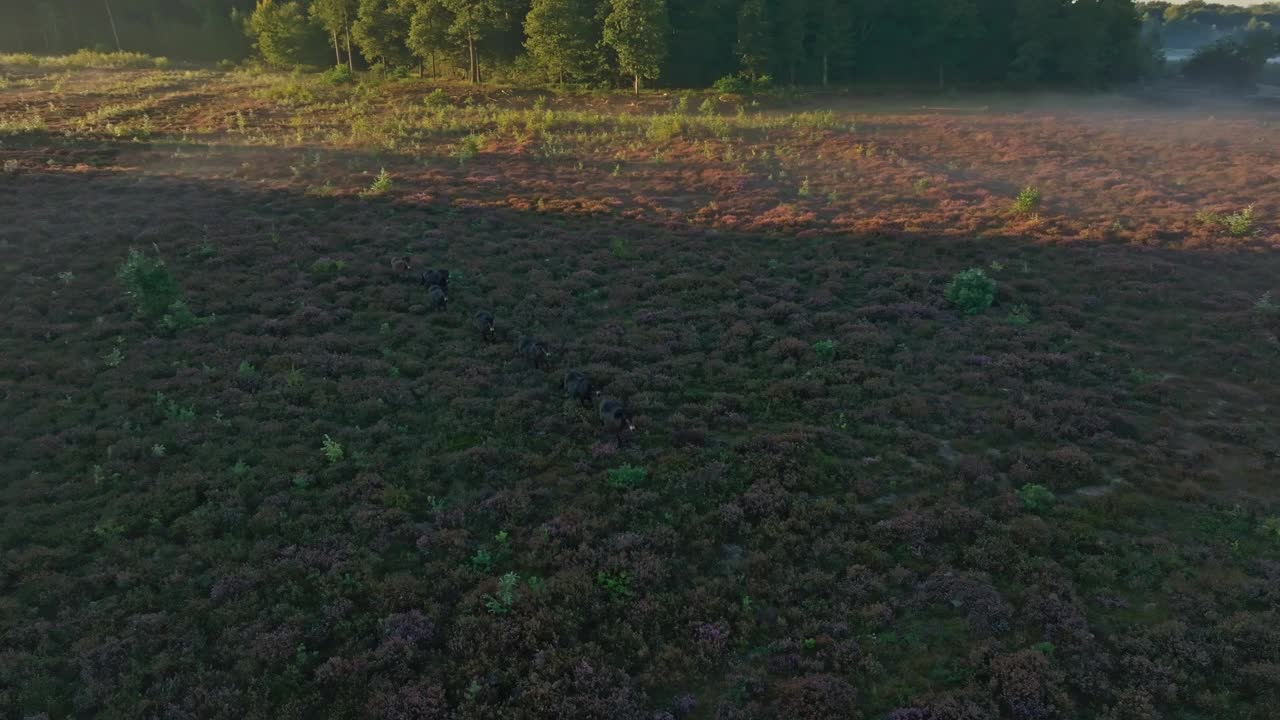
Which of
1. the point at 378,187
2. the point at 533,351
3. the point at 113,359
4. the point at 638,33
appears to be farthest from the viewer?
the point at 638,33

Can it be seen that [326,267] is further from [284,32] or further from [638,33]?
[284,32]

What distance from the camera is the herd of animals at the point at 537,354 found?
1577cm

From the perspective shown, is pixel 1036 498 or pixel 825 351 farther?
pixel 825 351

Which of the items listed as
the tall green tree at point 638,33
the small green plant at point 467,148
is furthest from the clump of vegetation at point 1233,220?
the tall green tree at point 638,33

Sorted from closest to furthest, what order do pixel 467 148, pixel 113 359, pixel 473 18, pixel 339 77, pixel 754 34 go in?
pixel 113 359, pixel 467 148, pixel 754 34, pixel 473 18, pixel 339 77

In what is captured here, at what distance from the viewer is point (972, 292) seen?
23.3 meters

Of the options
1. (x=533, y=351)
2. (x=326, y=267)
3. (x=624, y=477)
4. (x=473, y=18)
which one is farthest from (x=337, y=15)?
(x=624, y=477)

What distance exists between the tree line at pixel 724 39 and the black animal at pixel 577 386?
62257mm

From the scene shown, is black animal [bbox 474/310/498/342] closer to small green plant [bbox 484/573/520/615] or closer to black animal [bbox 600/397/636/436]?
black animal [bbox 600/397/636/436]

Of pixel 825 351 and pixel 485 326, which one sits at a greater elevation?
pixel 485 326

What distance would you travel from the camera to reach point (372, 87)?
72062mm

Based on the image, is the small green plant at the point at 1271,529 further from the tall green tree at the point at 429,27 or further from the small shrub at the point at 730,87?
the tall green tree at the point at 429,27

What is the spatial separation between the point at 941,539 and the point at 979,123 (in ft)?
187

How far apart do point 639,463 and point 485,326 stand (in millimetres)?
8057
